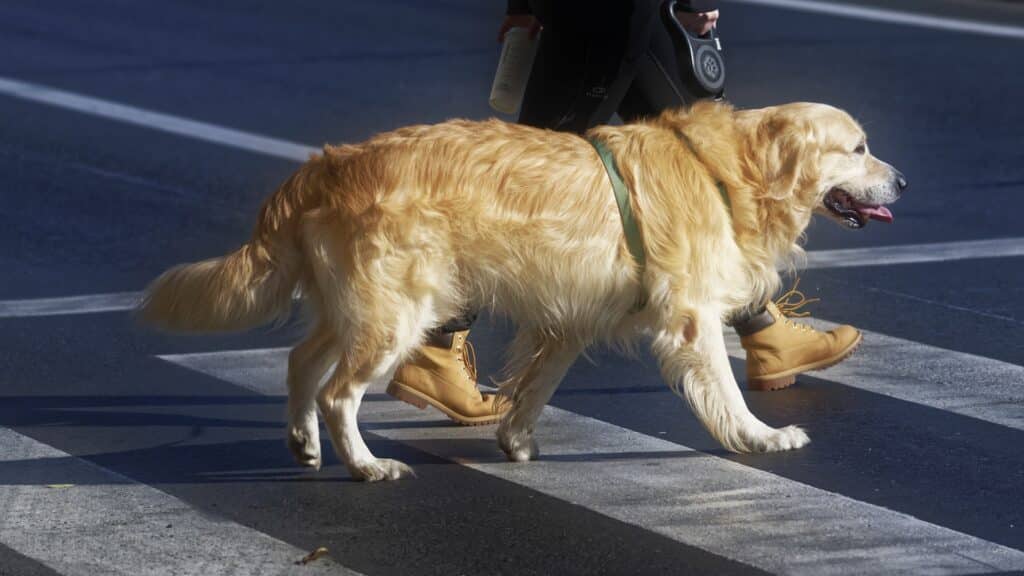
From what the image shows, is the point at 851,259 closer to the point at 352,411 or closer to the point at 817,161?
the point at 817,161

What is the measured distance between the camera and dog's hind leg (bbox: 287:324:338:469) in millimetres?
5754

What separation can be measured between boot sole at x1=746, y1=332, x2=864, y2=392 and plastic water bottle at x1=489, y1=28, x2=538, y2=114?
1427 millimetres

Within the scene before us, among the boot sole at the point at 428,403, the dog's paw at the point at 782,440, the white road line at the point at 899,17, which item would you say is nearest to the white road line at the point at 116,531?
the boot sole at the point at 428,403

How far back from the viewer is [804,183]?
589 centimetres

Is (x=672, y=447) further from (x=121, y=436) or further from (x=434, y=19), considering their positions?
(x=434, y=19)

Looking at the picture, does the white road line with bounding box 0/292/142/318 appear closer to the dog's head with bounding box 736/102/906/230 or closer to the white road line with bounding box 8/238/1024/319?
the white road line with bounding box 8/238/1024/319

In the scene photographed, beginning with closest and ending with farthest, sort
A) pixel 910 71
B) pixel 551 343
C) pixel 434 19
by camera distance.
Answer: pixel 551 343, pixel 910 71, pixel 434 19

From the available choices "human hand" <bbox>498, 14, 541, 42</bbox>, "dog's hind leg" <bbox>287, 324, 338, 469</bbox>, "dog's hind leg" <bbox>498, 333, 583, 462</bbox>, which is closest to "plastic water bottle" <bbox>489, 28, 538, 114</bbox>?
"human hand" <bbox>498, 14, 541, 42</bbox>

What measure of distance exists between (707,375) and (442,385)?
1.13m

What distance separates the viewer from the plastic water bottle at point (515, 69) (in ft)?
22.5

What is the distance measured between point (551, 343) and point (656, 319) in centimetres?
46

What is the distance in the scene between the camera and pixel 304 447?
5832mm

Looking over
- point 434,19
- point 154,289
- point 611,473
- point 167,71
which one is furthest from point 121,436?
point 434,19

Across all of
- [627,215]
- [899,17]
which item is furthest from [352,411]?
[899,17]
